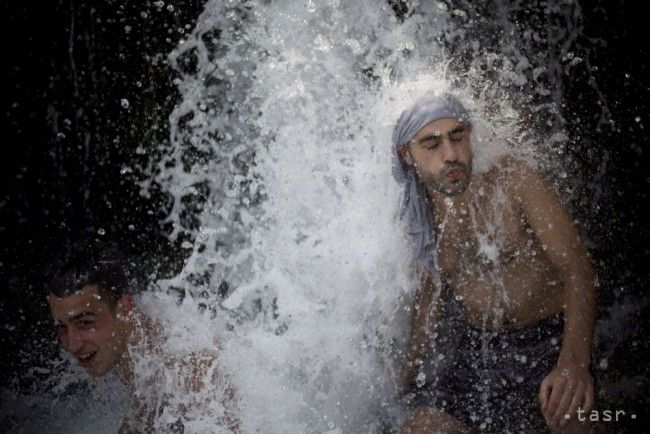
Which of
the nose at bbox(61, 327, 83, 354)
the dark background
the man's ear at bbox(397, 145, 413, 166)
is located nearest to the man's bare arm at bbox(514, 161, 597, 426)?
the man's ear at bbox(397, 145, 413, 166)

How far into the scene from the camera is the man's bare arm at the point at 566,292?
2.03 m

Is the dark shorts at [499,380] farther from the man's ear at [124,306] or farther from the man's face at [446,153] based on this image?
the man's ear at [124,306]

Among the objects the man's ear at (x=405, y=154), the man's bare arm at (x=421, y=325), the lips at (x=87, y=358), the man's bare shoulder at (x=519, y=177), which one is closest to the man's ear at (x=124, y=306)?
the lips at (x=87, y=358)

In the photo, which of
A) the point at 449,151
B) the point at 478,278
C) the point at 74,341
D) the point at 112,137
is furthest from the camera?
the point at 112,137

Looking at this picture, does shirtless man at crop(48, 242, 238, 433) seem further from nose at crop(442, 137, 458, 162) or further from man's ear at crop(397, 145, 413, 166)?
nose at crop(442, 137, 458, 162)

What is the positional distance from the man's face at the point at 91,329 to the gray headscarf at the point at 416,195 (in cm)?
177

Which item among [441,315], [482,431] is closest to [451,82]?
[441,315]

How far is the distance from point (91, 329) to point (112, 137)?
2536 millimetres

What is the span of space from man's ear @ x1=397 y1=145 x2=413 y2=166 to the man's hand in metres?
1.27

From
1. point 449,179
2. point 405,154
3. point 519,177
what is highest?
point 405,154

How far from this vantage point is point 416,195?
2834mm

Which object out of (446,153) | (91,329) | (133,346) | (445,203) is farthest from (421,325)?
(91,329)

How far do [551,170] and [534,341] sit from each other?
2593 mm

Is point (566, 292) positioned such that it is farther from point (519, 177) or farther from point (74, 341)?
point (74, 341)
